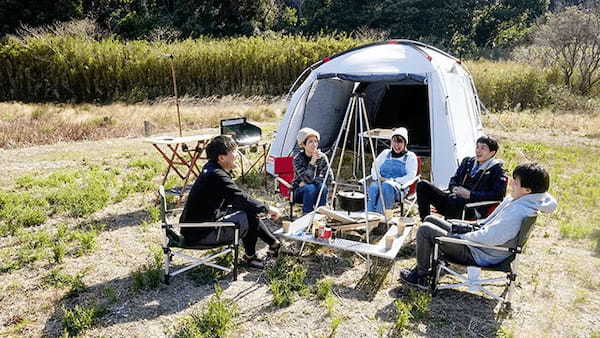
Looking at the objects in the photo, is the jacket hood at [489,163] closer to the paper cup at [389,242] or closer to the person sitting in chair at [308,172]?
the paper cup at [389,242]

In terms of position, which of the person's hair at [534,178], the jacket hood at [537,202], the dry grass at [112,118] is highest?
the person's hair at [534,178]

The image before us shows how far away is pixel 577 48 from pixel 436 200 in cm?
1216

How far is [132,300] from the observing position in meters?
3.23

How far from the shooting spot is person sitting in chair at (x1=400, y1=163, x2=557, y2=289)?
2.88 meters

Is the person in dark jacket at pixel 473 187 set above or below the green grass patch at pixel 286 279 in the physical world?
above

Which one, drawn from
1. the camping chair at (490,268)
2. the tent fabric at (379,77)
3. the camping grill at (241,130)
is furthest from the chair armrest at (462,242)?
the camping grill at (241,130)

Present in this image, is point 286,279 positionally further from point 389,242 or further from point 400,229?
point 400,229

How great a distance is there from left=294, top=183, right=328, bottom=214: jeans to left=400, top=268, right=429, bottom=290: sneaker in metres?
1.19

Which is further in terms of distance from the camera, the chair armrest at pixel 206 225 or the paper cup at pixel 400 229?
the paper cup at pixel 400 229

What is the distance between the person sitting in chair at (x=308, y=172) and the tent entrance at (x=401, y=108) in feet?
12.4

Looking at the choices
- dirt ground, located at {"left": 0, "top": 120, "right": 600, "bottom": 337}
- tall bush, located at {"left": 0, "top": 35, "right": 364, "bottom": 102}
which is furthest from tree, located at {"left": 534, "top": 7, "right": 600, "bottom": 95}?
dirt ground, located at {"left": 0, "top": 120, "right": 600, "bottom": 337}

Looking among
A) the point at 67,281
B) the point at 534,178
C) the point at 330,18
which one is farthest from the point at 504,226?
the point at 330,18

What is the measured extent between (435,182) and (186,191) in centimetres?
281

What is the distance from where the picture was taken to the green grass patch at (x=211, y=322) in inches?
110
